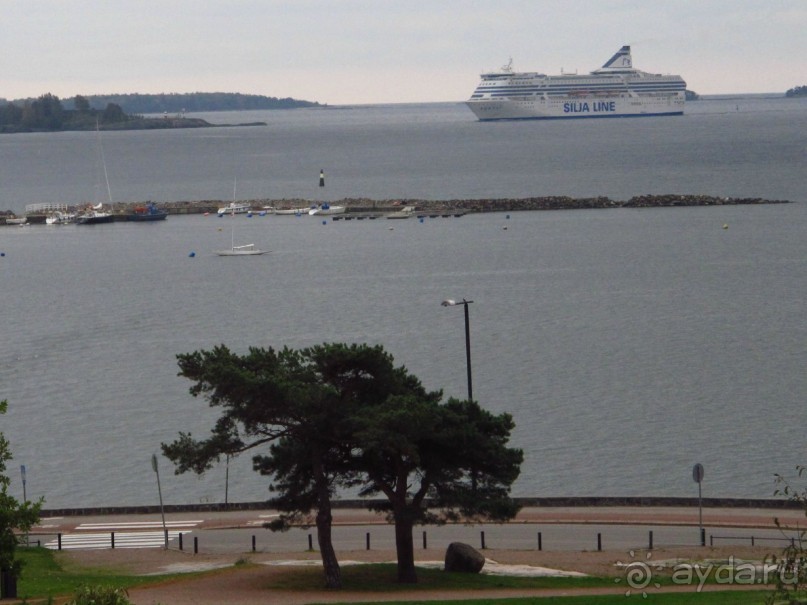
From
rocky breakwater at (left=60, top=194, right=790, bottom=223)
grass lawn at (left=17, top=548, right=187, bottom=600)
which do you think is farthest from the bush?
rocky breakwater at (left=60, top=194, right=790, bottom=223)

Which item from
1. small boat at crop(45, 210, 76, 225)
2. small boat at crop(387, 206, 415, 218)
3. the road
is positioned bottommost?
the road

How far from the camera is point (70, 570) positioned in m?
21.1

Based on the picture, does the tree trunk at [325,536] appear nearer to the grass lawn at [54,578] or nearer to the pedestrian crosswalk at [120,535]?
the grass lawn at [54,578]

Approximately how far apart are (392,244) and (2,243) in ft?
92.0

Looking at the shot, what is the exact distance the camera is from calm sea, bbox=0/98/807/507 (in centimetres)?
3338

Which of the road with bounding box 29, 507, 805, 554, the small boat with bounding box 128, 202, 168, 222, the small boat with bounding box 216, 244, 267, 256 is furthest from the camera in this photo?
the small boat with bounding box 128, 202, 168, 222

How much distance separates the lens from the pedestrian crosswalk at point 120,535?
23.9 m

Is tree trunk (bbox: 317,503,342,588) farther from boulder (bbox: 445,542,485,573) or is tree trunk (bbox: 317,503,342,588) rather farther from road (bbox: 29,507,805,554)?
road (bbox: 29,507,805,554)

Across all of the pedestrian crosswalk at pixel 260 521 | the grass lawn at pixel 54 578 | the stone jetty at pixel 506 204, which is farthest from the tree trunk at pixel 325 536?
the stone jetty at pixel 506 204

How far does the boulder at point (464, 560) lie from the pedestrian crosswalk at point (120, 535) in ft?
20.4

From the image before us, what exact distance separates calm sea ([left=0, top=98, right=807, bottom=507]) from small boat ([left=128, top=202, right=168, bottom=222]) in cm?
117

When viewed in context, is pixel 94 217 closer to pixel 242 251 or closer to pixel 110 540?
pixel 242 251

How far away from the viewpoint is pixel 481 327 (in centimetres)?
5234

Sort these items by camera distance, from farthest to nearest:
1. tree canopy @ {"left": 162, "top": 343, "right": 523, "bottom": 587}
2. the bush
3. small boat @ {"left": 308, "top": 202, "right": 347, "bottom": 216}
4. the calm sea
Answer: small boat @ {"left": 308, "top": 202, "right": 347, "bottom": 216}
the calm sea
tree canopy @ {"left": 162, "top": 343, "right": 523, "bottom": 587}
the bush
